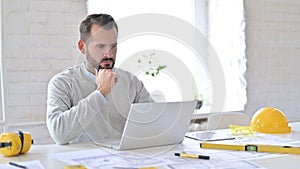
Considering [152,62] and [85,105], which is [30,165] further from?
[152,62]

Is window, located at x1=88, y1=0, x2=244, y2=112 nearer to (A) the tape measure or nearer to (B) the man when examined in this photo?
(B) the man

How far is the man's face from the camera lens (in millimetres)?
1303

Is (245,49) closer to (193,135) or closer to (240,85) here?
(240,85)

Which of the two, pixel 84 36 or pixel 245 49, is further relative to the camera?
pixel 245 49

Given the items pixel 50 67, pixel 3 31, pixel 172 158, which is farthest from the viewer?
pixel 50 67

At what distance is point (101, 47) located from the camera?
133 cm

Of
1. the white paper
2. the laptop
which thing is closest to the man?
the laptop

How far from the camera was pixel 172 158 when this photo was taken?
0.96 m

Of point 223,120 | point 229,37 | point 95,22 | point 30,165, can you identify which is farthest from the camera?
point 229,37

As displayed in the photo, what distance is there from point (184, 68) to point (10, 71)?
36.1 inches

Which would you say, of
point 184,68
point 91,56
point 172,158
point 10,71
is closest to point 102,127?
point 91,56

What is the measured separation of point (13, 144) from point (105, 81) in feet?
1.18

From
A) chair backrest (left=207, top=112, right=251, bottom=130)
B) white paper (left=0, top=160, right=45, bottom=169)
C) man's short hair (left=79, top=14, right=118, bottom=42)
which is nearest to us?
white paper (left=0, top=160, right=45, bottom=169)

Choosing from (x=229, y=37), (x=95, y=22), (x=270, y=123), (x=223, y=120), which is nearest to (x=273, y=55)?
(x=229, y=37)
